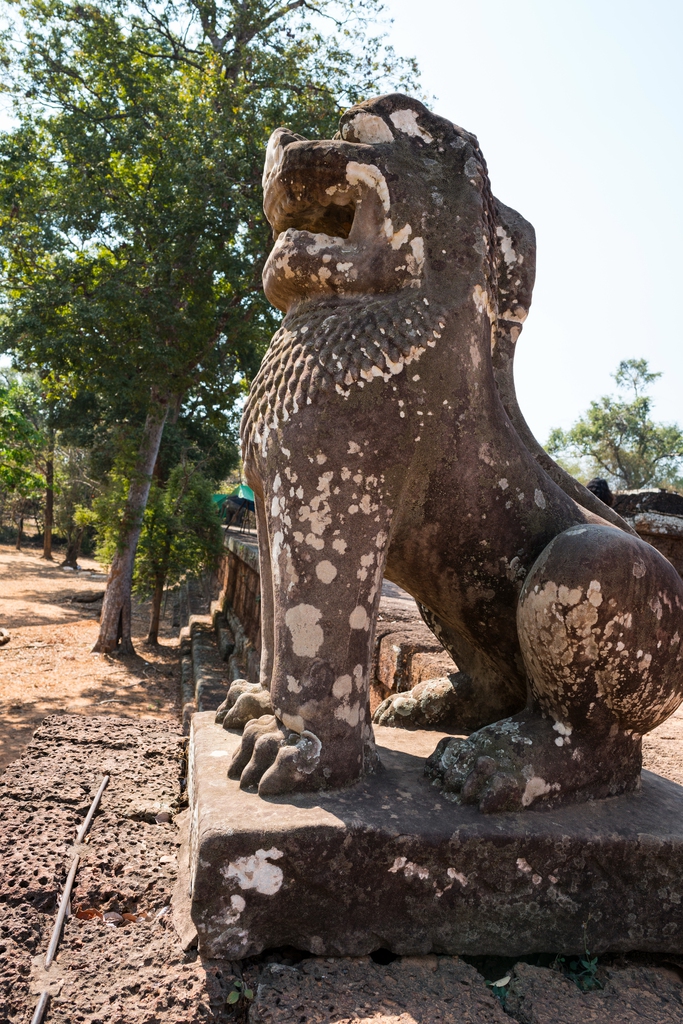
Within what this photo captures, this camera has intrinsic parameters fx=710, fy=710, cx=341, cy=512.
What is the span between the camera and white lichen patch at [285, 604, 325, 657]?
4.89ft

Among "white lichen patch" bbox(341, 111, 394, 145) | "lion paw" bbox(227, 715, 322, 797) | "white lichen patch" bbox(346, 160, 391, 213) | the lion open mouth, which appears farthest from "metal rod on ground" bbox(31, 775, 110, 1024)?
"white lichen patch" bbox(341, 111, 394, 145)

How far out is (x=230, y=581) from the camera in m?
9.75

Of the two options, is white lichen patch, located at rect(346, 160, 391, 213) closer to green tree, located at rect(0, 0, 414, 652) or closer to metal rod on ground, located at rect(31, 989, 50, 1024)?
metal rod on ground, located at rect(31, 989, 50, 1024)

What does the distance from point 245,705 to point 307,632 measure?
37 cm

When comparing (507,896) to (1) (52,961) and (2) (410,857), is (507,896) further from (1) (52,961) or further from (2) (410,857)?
(1) (52,961)

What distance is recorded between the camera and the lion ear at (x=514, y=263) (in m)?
1.89

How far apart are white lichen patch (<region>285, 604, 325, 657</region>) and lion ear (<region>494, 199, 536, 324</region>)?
99cm

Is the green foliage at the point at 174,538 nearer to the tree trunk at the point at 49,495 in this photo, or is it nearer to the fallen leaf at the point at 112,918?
the fallen leaf at the point at 112,918

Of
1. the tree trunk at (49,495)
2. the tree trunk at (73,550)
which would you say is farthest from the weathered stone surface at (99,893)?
the tree trunk at (73,550)

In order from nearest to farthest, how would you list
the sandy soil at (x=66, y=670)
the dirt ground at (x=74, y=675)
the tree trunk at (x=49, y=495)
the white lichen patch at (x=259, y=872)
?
1. the white lichen patch at (x=259, y=872)
2. the dirt ground at (x=74, y=675)
3. the sandy soil at (x=66, y=670)
4. the tree trunk at (x=49, y=495)

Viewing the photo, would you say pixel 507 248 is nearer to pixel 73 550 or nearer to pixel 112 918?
pixel 112 918

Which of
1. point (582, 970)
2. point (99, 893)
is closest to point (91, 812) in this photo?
point (99, 893)

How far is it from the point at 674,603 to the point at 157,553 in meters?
8.66

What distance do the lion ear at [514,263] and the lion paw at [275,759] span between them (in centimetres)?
122
